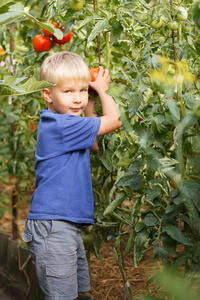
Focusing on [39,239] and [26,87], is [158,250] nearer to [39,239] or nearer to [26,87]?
[39,239]

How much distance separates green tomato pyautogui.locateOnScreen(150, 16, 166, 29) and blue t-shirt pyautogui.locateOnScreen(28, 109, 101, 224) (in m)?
0.37

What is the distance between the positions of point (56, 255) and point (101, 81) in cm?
64

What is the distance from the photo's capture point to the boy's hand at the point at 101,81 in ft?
4.45

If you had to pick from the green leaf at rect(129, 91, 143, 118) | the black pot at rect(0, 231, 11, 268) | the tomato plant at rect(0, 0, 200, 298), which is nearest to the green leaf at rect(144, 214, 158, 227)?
the tomato plant at rect(0, 0, 200, 298)

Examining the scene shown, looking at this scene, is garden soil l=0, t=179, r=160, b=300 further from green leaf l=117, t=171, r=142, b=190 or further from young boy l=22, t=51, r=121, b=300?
green leaf l=117, t=171, r=142, b=190

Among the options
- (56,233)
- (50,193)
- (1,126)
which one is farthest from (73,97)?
(1,126)

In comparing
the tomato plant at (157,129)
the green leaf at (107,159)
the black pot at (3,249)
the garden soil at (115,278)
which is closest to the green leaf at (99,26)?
the tomato plant at (157,129)

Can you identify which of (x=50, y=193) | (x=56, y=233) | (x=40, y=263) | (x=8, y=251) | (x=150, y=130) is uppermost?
(x=150, y=130)

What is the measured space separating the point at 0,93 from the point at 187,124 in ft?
1.65

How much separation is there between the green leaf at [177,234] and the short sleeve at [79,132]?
0.43m

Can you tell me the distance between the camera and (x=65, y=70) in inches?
54.1

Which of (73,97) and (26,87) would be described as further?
(73,97)

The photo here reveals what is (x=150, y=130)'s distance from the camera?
43.1 inches

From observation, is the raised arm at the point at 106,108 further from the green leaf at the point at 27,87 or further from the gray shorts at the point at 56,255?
the green leaf at the point at 27,87
